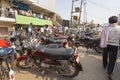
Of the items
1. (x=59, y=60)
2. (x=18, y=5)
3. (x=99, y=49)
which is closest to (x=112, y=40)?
(x=59, y=60)

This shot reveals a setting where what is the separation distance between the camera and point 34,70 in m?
5.52

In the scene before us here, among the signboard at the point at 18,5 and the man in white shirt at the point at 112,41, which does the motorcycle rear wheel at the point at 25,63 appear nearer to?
the man in white shirt at the point at 112,41

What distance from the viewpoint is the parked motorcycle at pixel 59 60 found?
465cm

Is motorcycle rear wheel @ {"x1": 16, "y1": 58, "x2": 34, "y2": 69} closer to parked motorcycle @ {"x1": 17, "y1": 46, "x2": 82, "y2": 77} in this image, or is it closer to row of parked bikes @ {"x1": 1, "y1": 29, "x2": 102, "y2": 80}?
row of parked bikes @ {"x1": 1, "y1": 29, "x2": 102, "y2": 80}

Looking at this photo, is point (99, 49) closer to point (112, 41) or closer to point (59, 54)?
point (112, 41)

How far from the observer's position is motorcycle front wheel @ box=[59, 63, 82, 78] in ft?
15.5

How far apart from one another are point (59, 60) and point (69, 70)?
452mm

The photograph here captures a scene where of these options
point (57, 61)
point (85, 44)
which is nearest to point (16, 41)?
point (57, 61)

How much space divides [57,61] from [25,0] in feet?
58.3

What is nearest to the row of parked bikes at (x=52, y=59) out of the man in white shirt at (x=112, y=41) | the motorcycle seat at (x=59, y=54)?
the motorcycle seat at (x=59, y=54)

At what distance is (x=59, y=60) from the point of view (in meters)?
4.75

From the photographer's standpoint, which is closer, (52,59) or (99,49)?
(52,59)

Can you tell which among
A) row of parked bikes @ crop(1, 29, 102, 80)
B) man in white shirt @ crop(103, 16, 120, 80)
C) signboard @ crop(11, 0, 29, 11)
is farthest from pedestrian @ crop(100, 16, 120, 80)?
signboard @ crop(11, 0, 29, 11)

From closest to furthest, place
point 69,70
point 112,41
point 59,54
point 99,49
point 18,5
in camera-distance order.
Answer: point 112,41
point 59,54
point 69,70
point 99,49
point 18,5
